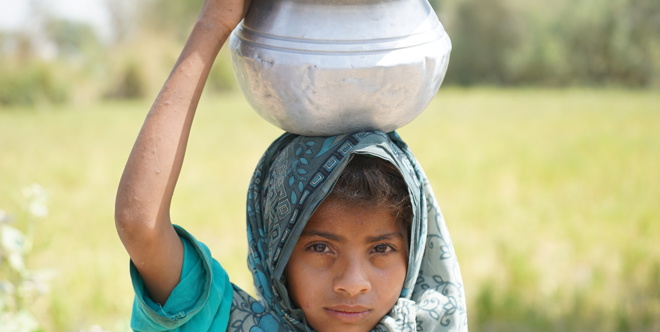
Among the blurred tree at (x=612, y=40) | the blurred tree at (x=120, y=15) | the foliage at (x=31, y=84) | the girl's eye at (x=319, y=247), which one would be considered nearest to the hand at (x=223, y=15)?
the girl's eye at (x=319, y=247)

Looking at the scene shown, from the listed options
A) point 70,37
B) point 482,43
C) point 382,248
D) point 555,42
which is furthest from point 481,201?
point 482,43

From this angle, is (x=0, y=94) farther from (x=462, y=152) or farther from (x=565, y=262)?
(x=565, y=262)

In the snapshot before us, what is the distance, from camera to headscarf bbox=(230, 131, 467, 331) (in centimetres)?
170

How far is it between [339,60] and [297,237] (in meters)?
0.42

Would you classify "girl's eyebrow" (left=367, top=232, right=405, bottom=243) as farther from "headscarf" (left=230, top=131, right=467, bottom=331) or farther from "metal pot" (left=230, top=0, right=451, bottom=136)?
"metal pot" (left=230, top=0, right=451, bottom=136)

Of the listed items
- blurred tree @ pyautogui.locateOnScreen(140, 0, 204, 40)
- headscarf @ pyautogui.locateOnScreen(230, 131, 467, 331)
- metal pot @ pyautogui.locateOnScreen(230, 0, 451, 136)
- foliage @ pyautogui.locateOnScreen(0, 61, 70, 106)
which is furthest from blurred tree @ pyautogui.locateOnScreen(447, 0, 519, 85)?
metal pot @ pyautogui.locateOnScreen(230, 0, 451, 136)

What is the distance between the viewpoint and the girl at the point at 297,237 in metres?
1.61

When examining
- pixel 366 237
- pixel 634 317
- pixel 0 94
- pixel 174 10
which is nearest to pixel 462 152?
pixel 634 317

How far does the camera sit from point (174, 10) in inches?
1008

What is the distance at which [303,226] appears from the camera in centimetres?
172

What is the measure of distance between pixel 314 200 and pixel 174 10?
2498 centimetres

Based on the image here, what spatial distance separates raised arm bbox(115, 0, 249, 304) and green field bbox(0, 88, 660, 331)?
164cm

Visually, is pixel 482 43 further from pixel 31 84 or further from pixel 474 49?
pixel 31 84

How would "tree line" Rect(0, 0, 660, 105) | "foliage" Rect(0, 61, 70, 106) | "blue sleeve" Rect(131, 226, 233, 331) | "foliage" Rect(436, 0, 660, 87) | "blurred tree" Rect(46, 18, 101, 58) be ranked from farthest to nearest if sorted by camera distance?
"foliage" Rect(436, 0, 660, 87) < "blurred tree" Rect(46, 18, 101, 58) < "tree line" Rect(0, 0, 660, 105) < "foliage" Rect(0, 61, 70, 106) < "blue sleeve" Rect(131, 226, 233, 331)
